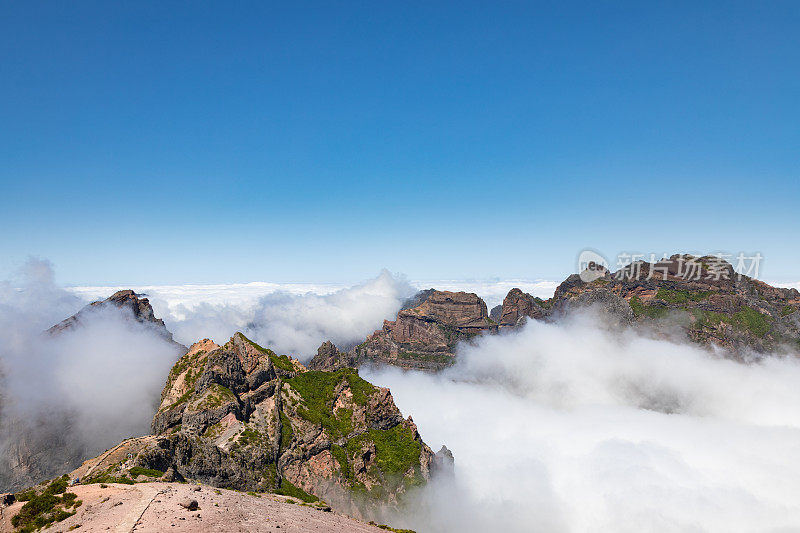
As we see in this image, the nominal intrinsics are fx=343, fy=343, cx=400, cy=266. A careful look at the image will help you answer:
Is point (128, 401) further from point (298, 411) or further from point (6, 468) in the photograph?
point (298, 411)

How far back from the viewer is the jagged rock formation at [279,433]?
2916 inches

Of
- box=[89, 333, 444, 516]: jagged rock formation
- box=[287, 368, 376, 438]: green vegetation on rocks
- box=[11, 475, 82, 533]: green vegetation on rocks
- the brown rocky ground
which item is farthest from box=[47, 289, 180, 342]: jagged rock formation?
box=[11, 475, 82, 533]: green vegetation on rocks

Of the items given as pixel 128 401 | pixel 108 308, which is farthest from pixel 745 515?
pixel 108 308

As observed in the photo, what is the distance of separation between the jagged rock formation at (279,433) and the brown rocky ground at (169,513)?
81.7 feet

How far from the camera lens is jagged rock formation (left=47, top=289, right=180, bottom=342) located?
606 ft

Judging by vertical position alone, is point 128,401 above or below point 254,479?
below

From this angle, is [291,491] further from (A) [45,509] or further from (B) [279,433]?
(A) [45,509]

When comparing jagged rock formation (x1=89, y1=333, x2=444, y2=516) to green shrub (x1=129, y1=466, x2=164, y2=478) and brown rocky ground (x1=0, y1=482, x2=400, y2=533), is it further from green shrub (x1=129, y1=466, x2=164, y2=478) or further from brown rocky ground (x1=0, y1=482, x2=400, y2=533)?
brown rocky ground (x1=0, y1=482, x2=400, y2=533)

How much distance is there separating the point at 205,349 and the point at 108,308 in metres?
123

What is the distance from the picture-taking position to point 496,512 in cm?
12194

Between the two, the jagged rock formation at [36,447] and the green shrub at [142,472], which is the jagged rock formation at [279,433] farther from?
the jagged rock formation at [36,447]

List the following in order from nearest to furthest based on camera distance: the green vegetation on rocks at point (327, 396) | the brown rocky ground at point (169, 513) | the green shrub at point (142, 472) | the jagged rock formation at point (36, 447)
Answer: the brown rocky ground at point (169, 513), the green shrub at point (142, 472), the green vegetation on rocks at point (327, 396), the jagged rock formation at point (36, 447)

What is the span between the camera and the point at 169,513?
3334cm

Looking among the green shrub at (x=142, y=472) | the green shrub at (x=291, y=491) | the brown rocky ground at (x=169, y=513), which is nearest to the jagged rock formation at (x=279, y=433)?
the green shrub at (x=291, y=491)
